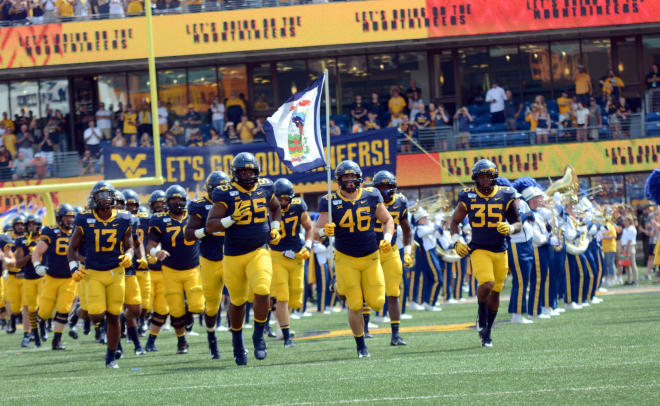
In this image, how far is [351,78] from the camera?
32.6m

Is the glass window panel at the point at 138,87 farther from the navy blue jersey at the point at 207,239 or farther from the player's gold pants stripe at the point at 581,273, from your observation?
the navy blue jersey at the point at 207,239

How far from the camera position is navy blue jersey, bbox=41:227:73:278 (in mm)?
14930

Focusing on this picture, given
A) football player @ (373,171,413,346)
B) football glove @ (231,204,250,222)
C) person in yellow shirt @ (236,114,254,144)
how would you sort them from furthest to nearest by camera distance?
person in yellow shirt @ (236,114,254,144) → football player @ (373,171,413,346) → football glove @ (231,204,250,222)

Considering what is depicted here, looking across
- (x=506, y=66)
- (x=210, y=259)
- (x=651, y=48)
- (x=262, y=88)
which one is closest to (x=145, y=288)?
(x=210, y=259)

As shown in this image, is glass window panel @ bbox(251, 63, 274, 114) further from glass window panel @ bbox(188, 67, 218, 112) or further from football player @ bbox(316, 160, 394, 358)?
football player @ bbox(316, 160, 394, 358)

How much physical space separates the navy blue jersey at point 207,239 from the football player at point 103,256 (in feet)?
2.64

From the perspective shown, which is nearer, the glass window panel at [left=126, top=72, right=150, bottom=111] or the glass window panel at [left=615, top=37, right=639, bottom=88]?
the glass window panel at [left=615, top=37, right=639, bottom=88]

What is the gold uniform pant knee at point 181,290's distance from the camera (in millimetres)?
12797

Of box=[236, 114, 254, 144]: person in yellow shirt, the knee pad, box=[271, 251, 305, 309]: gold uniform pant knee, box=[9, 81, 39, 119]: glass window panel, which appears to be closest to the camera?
box=[271, 251, 305, 309]: gold uniform pant knee

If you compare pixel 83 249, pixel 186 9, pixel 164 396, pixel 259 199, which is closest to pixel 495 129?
pixel 186 9

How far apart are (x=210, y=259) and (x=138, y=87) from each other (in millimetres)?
22045

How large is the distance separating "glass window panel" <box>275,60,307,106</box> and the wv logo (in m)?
11.4

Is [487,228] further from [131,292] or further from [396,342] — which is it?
[131,292]

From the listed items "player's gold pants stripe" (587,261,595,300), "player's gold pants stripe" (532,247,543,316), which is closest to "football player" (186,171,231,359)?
"player's gold pants stripe" (532,247,543,316)
